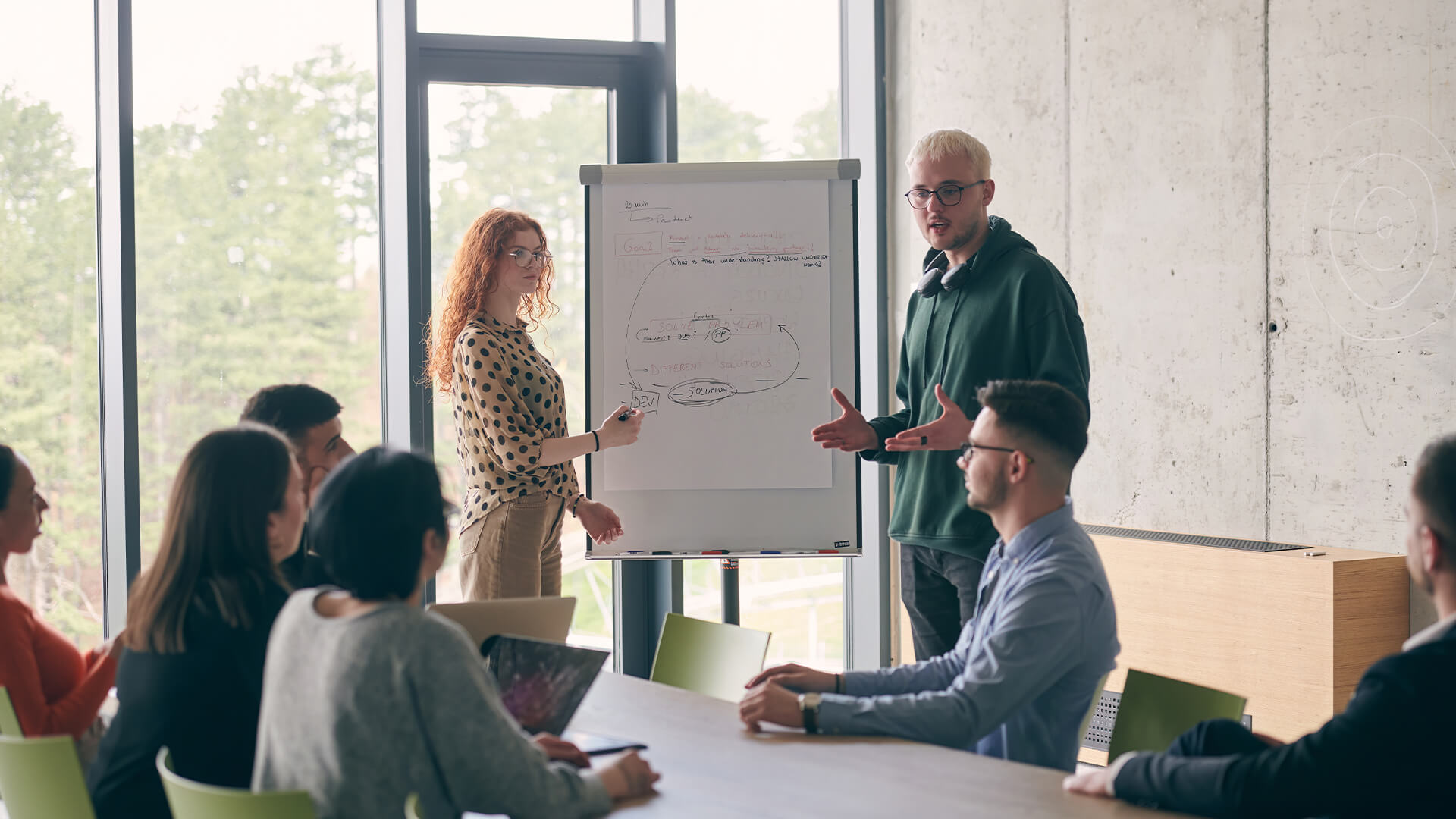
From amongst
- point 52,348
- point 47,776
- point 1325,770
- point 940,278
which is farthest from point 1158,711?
point 52,348

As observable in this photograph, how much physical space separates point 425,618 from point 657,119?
375 centimetres

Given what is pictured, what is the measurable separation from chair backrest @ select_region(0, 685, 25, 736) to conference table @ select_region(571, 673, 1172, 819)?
3.23ft

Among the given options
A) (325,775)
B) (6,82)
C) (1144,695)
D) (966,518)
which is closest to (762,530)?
(966,518)

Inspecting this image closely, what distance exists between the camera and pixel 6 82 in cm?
428

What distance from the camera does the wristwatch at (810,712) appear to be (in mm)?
2074

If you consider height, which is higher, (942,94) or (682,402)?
(942,94)

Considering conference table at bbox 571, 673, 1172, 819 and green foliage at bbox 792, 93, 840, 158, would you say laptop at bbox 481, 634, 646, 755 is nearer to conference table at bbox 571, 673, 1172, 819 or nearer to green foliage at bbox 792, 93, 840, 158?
conference table at bbox 571, 673, 1172, 819

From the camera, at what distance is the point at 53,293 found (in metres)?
4.37

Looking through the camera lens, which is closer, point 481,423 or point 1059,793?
point 1059,793

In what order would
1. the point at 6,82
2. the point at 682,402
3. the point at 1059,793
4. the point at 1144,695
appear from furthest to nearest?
the point at 6,82, the point at 682,402, the point at 1144,695, the point at 1059,793

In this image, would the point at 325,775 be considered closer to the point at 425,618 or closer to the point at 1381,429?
the point at 425,618

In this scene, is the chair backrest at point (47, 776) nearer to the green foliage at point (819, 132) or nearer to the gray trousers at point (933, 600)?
the gray trousers at point (933, 600)

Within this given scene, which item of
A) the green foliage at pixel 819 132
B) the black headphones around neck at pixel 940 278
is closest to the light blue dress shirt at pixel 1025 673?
the black headphones around neck at pixel 940 278

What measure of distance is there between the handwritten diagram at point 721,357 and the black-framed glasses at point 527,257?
0.92 ft
